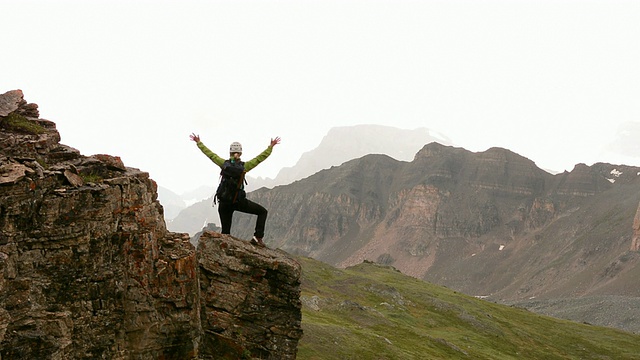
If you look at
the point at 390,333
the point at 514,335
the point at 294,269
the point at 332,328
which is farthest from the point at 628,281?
the point at 294,269

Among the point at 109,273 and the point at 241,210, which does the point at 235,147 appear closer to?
the point at 241,210

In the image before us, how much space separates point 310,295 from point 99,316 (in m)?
58.7

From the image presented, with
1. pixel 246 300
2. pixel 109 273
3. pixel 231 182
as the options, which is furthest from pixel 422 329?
pixel 109 273

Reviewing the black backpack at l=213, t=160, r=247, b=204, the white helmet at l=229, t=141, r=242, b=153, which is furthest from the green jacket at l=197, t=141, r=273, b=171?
the white helmet at l=229, t=141, r=242, b=153

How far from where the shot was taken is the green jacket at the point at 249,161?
21.4 m

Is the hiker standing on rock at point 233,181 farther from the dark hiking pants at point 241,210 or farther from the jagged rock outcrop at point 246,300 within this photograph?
the jagged rock outcrop at point 246,300

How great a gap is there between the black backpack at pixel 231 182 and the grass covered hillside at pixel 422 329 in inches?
888

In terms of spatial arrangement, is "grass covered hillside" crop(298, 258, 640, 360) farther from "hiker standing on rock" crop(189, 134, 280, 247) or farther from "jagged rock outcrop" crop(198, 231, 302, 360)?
"hiker standing on rock" crop(189, 134, 280, 247)

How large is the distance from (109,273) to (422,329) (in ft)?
213

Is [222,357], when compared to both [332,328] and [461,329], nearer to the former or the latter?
[332,328]

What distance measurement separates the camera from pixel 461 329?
81.8m

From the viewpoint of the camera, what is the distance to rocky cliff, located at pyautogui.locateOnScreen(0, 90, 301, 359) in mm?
15828

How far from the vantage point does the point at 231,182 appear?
20.7 metres

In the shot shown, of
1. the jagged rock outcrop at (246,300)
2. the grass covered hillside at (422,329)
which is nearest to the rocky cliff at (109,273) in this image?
the jagged rock outcrop at (246,300)
